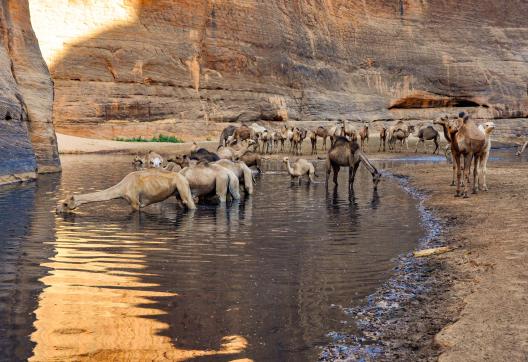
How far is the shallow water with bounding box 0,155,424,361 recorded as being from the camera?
19.3 ft

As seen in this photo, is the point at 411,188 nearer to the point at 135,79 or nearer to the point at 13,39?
the point at 13,39

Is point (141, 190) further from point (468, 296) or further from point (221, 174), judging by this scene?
point (468, 296)

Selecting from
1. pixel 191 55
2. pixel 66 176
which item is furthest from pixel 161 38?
pixel 66 176

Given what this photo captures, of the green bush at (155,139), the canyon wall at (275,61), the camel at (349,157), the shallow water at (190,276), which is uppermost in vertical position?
the canyon wall at (275,61)

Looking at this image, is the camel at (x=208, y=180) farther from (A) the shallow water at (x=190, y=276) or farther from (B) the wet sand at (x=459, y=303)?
(B) the wet sand at (x=459, y=303)

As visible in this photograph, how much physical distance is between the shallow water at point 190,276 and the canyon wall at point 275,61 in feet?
110

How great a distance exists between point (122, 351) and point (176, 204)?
31.6ft

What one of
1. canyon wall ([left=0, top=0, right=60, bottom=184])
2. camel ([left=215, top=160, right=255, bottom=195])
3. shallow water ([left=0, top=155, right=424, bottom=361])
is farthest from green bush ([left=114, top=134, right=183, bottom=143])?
shallow water ([left=0, top=155, right=424, bottom=361])

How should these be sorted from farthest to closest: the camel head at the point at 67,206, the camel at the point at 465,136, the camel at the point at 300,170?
1. the camel at the point at 300,170
2. the camel at the point at 465,136
3. the camel head at the point at 67,206

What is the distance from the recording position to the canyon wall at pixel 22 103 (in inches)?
826

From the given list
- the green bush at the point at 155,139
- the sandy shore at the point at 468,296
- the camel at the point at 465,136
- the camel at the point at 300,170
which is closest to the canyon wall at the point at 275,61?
the green bush at the point at 155,139

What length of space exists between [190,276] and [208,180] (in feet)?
22.3

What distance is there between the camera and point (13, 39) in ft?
86.9

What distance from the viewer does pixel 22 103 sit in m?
23.5
